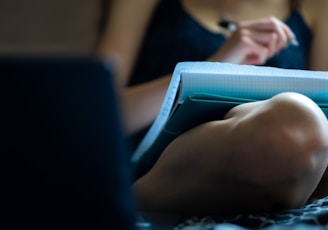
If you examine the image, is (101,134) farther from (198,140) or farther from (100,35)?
(100,35)

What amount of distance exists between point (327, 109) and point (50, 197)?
→ 1.46 feet

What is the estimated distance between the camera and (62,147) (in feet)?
1.19

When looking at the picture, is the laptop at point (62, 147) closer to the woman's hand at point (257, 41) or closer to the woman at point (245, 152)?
the woman at point (245, 152)

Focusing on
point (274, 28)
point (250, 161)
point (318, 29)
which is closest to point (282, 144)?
point (250, 161)

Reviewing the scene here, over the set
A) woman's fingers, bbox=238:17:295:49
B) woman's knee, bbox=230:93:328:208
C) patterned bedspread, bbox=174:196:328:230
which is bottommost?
patterned bedspread, bbox=174:196:328:230

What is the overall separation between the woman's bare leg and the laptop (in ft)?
0.85

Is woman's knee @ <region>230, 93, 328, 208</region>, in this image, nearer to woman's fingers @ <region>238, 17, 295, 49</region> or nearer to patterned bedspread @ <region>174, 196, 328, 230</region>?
patterned bedspread @ <region>174, 196, 328, 230</region>

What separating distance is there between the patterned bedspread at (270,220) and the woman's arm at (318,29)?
555 millimetres

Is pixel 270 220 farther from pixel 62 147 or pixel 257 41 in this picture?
pixel 257 41

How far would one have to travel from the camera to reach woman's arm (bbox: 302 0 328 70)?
3.88 feet

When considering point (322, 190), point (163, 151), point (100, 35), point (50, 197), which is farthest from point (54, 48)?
point (50, 197)

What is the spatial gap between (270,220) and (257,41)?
0.46m

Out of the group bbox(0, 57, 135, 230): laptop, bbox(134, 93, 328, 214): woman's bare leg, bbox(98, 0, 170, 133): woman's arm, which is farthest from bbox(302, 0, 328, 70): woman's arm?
bbox(0, 57, 135, 230): laptop

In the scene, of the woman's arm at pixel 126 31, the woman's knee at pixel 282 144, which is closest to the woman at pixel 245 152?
the woman's knee at pixel 282 144
